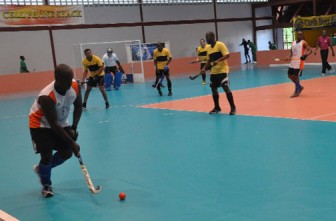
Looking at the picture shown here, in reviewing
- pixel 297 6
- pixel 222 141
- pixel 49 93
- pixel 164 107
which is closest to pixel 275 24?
pixel 297 6

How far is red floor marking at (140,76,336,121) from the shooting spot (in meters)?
8.95

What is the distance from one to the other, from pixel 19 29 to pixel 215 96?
18.1 metres

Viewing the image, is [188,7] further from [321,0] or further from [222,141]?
[222,141]

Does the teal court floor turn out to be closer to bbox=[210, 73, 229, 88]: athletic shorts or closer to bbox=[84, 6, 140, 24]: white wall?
bbox=[210, 73, 229, 88]: athletic shorts

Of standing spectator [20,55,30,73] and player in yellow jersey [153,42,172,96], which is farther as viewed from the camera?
standing spectator [20,55,30,73]

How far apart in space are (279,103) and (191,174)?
19.3 ft

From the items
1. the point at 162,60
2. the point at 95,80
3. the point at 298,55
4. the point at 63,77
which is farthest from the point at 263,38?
the point at 63,77

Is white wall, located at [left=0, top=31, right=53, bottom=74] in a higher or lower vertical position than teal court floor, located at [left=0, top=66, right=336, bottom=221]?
higher

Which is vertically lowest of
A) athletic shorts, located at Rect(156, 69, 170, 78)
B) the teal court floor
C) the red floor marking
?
the red floor marking

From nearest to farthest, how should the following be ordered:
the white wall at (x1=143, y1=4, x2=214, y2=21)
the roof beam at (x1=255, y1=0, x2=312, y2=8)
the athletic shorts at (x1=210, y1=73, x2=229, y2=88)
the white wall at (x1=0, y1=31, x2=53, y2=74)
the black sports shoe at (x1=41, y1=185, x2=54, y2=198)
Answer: the black sports shoe at (x1=41, y1=185, x2=54, y2=198)
the athletic shorts at (x1=210, y1=73, x2=229, y2=88)
the white wall at (x1=0, y1=31, x2=53, y2=74)
the white wall at (x1=143, y1=4, x2=214, y2=21)
the roof beam at (x1=255, y1=0, x2=312, y2=8)

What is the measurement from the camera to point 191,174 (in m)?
5.26

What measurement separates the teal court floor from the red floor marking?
72 centimetres

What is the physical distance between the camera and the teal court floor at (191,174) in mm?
4129

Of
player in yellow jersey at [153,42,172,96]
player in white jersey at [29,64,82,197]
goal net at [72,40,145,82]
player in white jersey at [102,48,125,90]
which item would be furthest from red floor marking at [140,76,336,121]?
goal net at [72,40,145,82]
